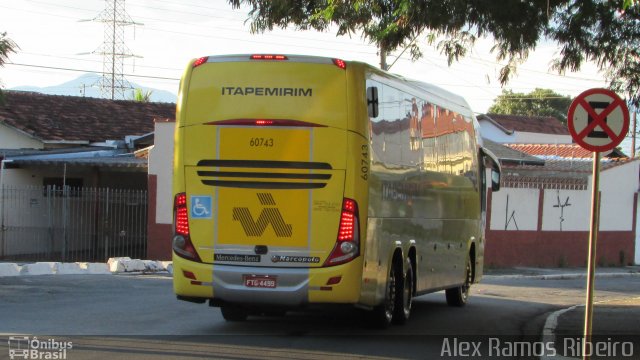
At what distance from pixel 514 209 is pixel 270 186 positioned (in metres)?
21.3

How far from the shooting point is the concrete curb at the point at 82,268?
20.2 m

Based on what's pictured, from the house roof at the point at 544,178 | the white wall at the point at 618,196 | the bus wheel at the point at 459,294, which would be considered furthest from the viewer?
the white wall at the point at 618,196

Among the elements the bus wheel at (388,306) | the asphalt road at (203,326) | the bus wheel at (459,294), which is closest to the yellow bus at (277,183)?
the asphalt road at (203,326)

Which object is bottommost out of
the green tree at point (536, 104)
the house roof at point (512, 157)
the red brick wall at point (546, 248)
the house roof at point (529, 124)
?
the red brick wall at point (546, 248)

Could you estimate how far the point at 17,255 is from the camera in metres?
28.0

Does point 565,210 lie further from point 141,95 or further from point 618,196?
point 141,95

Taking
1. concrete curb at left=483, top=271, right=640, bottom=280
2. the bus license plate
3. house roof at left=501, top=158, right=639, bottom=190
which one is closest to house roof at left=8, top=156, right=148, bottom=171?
concrete curb at left=483, top=271, right=640, bottom=280

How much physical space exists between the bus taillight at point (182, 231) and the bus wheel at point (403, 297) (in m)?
3.26

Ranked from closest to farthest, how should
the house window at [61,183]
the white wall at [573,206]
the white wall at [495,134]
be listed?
1. the house window at [61,183]
2. the white wall at [573,206]
3. the white wall at [495,134]

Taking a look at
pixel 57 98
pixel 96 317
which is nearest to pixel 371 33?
pixel 96 317

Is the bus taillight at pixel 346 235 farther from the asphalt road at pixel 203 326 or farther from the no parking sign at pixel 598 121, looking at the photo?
the no parking sign at pixel 598 121

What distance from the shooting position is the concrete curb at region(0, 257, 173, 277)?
66.2ft

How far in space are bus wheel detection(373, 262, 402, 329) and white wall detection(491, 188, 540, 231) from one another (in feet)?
59.4

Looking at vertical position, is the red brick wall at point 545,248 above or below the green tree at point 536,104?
below
